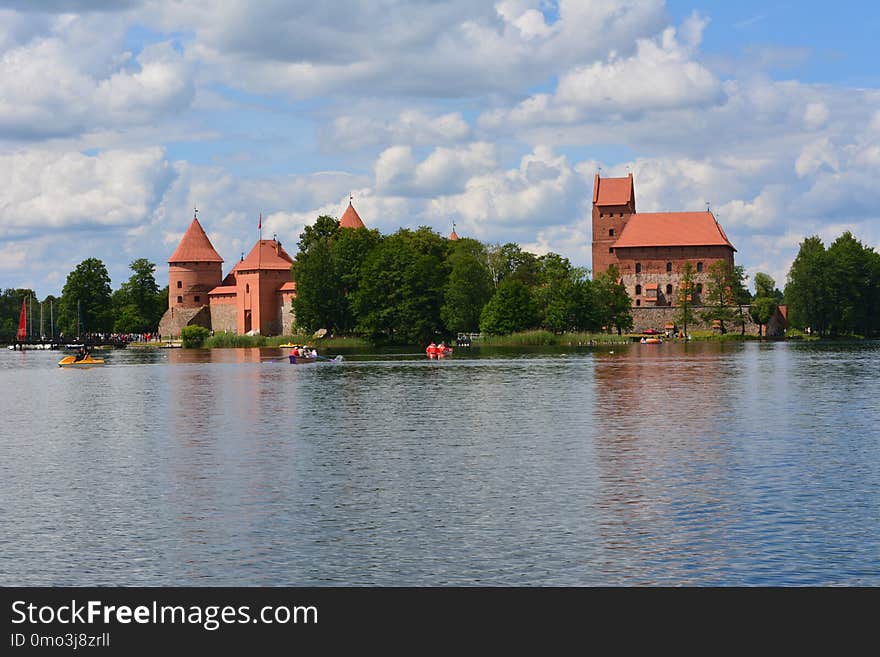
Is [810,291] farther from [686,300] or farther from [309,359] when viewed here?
[309,359]

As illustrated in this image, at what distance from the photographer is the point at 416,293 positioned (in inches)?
3967

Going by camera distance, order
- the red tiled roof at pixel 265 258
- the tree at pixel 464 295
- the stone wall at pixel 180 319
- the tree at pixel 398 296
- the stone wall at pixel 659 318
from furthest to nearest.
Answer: the stone wall at pixel 180 319 → the red tiled roof at pixel 265 258 → the stone wall at pixel 659 318 → the tree at pixel 464 295 → the tree at pixel 398 296

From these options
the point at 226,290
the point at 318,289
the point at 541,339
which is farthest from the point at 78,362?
the point at 226,290

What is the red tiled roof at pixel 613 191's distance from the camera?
464 feet

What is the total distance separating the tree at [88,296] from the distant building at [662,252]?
2380 inches

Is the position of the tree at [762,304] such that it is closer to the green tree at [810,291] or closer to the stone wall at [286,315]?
the green tree at [810,291]

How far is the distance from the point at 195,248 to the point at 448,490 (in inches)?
5089

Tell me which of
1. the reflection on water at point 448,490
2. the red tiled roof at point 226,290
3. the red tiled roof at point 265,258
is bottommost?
the reflection on water at point 448,490

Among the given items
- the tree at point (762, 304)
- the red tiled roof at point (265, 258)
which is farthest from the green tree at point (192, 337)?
the tree at point (762, 304)

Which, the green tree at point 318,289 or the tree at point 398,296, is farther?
the green tree at point 318,289


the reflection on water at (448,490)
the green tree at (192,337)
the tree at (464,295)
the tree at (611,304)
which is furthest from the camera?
the green tree at (192,337)
